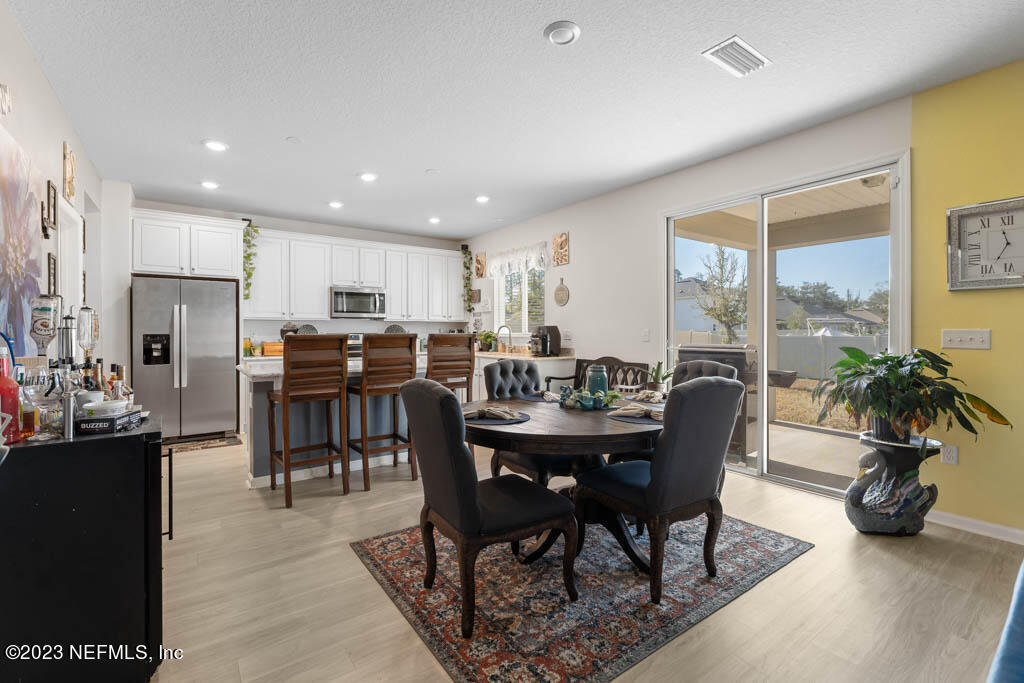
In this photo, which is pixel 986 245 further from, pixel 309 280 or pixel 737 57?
pixel 309 280

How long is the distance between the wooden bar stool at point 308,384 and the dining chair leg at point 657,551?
2192 mm

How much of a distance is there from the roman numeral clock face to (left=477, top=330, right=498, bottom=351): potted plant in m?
4.60

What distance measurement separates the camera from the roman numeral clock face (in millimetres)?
2600

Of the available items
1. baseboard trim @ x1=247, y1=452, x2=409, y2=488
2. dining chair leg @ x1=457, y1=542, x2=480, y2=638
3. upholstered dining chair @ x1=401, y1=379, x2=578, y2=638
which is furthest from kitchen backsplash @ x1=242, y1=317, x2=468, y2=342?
dining chair leg @ x1=457, y1=542, x2=480, y2=638

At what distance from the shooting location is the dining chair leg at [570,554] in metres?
2.01

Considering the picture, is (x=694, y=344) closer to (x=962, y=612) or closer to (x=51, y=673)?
(x=962, y=612)

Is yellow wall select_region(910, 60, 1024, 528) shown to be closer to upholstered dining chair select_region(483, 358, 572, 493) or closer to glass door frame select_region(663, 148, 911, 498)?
glass door frame select_region(663, 148, 911, 498)

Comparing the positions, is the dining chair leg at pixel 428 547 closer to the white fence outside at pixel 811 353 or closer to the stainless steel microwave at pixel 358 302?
the white fence outside at pixel 811 353

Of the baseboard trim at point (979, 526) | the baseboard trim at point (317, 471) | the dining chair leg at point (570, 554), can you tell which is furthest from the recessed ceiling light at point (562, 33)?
the baseboard trim at point (979, 526)

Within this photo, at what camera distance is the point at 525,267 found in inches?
242

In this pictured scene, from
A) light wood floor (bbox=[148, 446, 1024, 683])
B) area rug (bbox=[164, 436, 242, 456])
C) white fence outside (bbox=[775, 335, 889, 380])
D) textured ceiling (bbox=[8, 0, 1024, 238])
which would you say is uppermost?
textured ceiling (bbox=[8, 0, 1024, 238])

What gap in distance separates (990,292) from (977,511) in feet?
4.16

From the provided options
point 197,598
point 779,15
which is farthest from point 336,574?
point 779,15

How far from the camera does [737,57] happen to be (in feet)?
8.30
